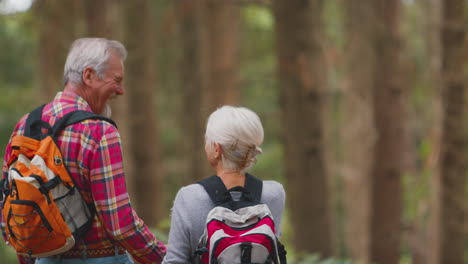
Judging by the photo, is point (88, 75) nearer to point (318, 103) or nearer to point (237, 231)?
point (237, 231)

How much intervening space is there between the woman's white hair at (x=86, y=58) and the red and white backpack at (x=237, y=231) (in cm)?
72

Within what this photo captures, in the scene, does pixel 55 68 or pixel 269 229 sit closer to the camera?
pixel 269 229

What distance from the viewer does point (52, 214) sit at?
2547 mm

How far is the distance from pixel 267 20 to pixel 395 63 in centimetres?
1074

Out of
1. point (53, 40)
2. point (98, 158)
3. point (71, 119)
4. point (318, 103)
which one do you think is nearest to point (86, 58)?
point (71, 119)

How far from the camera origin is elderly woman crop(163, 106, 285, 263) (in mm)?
2566

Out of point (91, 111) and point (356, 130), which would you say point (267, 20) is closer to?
point (356, 130)

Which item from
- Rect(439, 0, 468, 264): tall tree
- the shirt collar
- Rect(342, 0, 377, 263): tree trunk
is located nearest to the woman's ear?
the shirt collar

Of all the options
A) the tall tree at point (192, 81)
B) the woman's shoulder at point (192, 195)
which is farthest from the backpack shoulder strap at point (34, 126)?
the tall tree at point (192, 81)

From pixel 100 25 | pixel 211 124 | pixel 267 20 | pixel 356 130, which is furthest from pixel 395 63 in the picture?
pixel 267 20

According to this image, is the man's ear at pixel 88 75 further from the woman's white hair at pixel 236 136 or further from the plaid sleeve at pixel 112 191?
the woman's white hair at pixel 236 136

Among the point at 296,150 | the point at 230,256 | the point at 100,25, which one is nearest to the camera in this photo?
the point at 230,256

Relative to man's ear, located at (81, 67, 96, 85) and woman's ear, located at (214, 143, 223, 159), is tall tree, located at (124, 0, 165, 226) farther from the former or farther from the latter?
woman's ear, located at (214, 143, 223, 159)

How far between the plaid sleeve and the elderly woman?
0.20 meters
